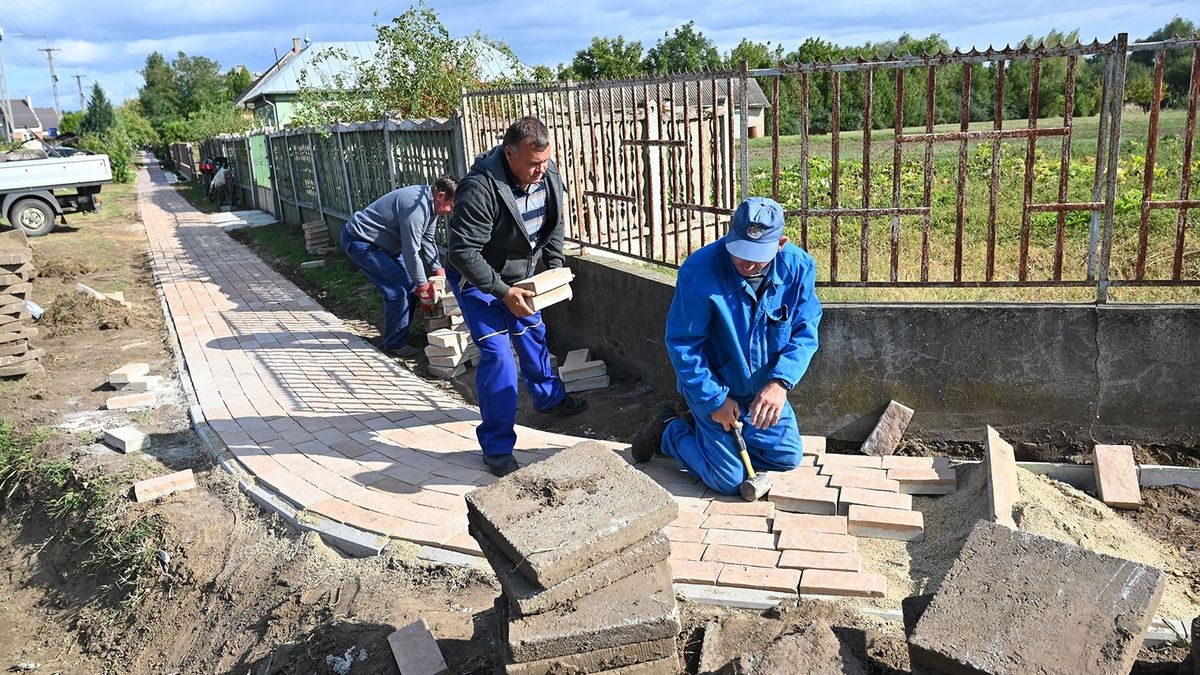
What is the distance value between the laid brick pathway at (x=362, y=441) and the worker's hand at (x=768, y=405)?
0.44m

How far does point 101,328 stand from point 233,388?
3.67m

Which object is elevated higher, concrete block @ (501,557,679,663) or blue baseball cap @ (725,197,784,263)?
blue baseball cap @ (725,197,784,263)

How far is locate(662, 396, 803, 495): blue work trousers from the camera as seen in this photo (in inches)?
168

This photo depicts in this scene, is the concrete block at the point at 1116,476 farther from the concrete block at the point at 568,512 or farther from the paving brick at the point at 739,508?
the concrete block at the point at 568,512

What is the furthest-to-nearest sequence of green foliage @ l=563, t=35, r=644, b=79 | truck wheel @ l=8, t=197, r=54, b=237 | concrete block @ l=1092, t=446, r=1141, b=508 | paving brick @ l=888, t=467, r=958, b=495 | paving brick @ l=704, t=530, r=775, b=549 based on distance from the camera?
1. green foliage @ l=563, t=35, r=644, b=79
2. truck wheel @ l=8, t=197, r=54, b=237
3. paving brick @ l=888, t=467, r=958, b=495
4. concrete block @ l=1092, t=446, r=1141, b=508
5. paving brick @ l=704, t=530, r=775, b=549

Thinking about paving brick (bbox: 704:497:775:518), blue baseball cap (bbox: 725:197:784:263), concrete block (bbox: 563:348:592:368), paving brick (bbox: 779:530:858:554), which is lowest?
paving brick (bbox: 704:497:775:518)

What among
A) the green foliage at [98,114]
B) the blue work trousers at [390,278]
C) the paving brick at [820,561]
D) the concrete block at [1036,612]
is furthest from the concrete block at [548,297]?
the green foliage at [98,114]

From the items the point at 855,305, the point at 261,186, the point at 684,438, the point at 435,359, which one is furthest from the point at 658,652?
the point at 261,186

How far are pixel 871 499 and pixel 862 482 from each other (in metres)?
0.19

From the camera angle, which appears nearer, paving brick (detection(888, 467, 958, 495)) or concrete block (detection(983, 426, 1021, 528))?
concrete block (detection(983, 426, 1021, 528))

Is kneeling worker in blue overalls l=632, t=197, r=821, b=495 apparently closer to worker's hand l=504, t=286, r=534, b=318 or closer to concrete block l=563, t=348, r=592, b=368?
worker's hand l=504, t=286, r=534, b=318

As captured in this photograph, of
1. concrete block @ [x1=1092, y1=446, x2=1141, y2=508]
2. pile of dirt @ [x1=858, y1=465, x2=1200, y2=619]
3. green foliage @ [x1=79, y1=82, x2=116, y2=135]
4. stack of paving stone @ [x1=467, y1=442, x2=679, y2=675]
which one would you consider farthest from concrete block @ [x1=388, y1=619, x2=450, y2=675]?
green foliage @ [x1=79, y1=82, x2=116, y2=135]

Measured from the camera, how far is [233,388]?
675cm

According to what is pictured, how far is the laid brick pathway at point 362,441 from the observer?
393cm
